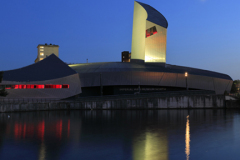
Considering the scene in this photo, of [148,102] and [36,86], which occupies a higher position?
[36,86]

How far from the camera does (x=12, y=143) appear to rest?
17.2 m

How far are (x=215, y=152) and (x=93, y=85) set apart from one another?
54.8 m

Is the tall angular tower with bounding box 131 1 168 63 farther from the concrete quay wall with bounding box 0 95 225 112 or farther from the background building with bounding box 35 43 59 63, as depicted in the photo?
the background building with bounding box 35 43 59 63

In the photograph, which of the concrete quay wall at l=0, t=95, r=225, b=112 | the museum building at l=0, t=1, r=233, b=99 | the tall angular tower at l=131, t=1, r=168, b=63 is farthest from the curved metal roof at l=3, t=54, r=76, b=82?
the tall angular tower at l=131, t=1, r=168, b=63

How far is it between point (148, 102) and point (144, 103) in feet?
2.76

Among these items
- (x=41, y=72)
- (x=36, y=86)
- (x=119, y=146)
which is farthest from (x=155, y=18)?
(x=119, y=146)

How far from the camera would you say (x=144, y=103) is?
182ft

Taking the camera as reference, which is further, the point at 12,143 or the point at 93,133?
the point at 93,133

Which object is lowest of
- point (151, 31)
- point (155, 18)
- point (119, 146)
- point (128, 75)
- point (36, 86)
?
point (119, 146)

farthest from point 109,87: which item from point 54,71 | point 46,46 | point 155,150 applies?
point 46,46

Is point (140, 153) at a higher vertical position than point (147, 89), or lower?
lower

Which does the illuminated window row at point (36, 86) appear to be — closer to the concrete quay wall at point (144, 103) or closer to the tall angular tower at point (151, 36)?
the concrete quay wall at point (144, 103)

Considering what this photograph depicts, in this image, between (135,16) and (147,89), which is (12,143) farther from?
(135,16)

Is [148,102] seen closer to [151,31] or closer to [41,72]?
[41,72]
